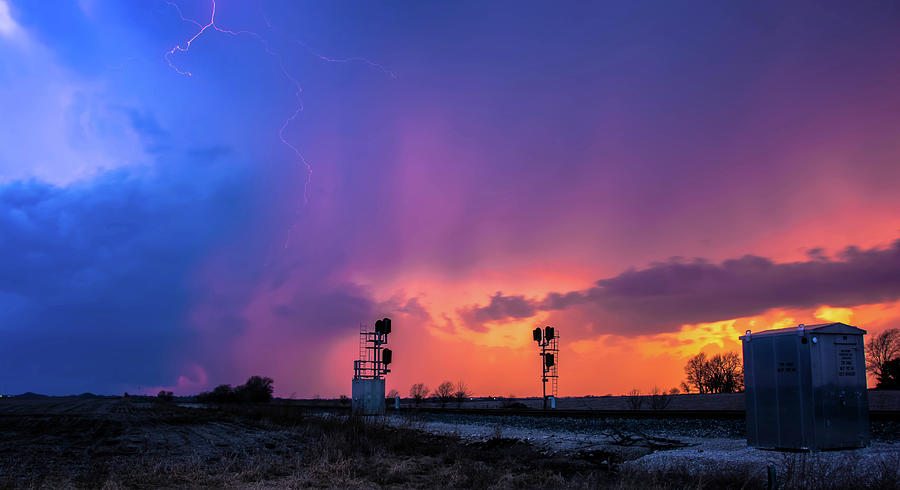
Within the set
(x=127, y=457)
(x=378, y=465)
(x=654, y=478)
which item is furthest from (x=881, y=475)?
(x=127, y=457)

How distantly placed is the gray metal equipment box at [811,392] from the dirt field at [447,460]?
0.63 metres

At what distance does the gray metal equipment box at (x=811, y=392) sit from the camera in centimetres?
1360

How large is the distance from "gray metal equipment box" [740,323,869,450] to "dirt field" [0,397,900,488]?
2.07 feet

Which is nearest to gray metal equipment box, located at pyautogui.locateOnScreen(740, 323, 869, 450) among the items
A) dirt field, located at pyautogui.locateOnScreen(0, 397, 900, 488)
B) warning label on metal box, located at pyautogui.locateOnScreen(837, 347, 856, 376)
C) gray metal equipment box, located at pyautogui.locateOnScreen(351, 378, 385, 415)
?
warning label on metal box, located at pyautogui.locateOnScreen(837, 347, 856, 376)

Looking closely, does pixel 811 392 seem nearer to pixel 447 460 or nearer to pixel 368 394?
pixel 447 460

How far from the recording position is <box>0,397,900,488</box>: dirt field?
11.4 meters

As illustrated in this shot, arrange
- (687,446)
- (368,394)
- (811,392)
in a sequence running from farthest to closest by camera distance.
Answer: (368,394) < (687,446) < (811,392)

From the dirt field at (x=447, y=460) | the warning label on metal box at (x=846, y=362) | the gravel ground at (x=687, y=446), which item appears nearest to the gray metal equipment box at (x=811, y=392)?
the warning label on metal box at (x=846, y=362)

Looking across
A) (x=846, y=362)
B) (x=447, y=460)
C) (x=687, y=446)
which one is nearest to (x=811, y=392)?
(x=846, y=362)

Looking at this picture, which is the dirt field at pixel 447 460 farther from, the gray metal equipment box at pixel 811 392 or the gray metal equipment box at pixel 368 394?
the gray metal equipment box at pixel 368 394

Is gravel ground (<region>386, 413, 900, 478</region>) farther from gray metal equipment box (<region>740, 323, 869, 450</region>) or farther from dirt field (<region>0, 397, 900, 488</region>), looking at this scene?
gray metal equipment box (<region>740, 323, 869, 450</region>)

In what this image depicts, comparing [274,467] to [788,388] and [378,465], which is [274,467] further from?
[788,388]

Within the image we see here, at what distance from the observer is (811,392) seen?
44.7 feet

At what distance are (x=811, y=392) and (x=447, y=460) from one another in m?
8.36
